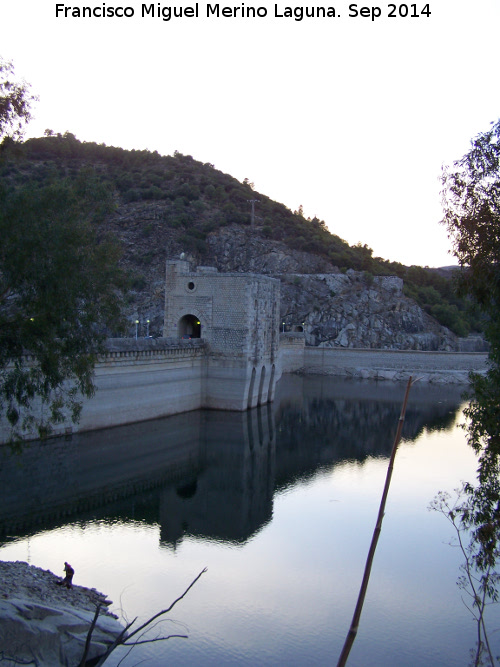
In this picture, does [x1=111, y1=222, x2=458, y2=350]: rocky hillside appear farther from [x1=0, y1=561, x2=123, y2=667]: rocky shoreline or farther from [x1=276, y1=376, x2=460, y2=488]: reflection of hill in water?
[x1=0, y1=561, x2=123, y2=667]: rocky shoreline

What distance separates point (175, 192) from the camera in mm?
83250

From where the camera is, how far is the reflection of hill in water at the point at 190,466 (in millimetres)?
16781

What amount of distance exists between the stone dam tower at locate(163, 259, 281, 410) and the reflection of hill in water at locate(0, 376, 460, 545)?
4.68 feet

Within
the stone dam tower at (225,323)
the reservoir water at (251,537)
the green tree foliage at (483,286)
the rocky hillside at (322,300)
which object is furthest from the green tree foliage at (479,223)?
the rocky hillside at (322,300)

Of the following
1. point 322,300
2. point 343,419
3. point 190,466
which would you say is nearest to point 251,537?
point 190,466

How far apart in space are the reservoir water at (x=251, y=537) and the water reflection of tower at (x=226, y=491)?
8 cm

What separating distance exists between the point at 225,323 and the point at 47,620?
23337mm

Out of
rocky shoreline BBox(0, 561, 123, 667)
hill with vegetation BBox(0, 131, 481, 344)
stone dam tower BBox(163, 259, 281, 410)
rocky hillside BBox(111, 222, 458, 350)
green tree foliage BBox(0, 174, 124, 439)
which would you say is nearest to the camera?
rocky shoreline BBox(0, 561, 123, 667)

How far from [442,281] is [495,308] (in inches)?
3102

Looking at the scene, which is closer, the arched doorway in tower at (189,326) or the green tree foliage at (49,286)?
the green tree foliage at (49,286)

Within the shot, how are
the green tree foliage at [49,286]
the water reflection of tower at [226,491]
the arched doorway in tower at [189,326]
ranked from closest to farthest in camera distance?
the green tree foliage at [49,286], the water reflection of tower at [226,491], the arched doorway in tower at [189,326]

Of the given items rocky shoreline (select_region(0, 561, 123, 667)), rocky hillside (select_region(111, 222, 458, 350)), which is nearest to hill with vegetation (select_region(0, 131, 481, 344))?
rocky hillside (select_region(111, 222, 458, 350))

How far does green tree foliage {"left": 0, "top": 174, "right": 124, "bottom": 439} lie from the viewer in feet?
35.3

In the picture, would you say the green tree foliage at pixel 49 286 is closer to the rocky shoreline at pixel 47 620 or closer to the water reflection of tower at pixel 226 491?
the rocky shoreline at pixel 47 620
